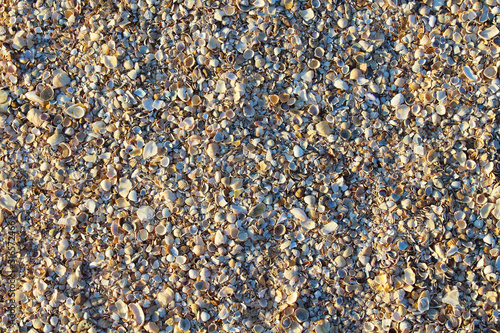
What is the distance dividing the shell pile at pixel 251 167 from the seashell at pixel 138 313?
0.02m

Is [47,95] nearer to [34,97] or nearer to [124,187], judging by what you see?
[34,97]

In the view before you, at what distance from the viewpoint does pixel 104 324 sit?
5.24 ft

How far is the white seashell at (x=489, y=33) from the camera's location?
1656mm

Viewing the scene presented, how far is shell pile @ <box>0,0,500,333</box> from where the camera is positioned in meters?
1.57

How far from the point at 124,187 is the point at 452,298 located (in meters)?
1.33

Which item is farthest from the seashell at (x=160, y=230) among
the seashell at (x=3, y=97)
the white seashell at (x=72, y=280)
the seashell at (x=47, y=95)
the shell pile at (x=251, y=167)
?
the seashell at (x=3, y=97)

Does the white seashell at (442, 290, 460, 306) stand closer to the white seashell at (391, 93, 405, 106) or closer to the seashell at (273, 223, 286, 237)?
the seashell at (273, 223, 286, 237)

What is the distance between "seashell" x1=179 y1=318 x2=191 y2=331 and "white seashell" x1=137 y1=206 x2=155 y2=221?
1.35 ft

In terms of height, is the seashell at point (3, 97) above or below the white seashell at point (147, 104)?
below

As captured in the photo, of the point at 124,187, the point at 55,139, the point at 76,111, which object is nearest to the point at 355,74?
the point at 124,187

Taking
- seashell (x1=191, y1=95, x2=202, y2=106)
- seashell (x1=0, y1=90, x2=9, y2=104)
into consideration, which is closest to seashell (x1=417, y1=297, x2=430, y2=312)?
seashell (x1=191, y1=95, x2=202, y2=106)

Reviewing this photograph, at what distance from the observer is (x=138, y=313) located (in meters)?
1.58

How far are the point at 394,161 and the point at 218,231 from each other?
2.47 feet

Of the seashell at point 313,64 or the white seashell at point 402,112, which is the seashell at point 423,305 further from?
the seashell at point 313,64
